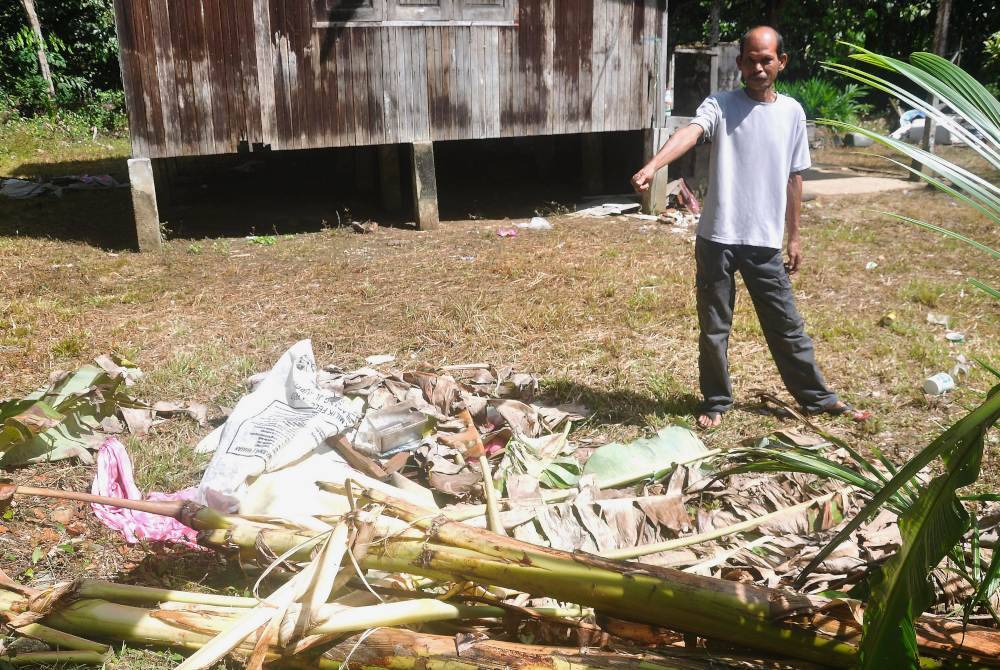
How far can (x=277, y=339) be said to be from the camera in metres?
5.77

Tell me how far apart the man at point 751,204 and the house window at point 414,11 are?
17.2 ft

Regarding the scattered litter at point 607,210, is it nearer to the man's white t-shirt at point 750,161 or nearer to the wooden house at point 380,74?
the wooden house at point 380,74

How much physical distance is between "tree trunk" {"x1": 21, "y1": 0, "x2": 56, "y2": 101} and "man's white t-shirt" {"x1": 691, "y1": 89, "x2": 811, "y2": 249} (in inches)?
601

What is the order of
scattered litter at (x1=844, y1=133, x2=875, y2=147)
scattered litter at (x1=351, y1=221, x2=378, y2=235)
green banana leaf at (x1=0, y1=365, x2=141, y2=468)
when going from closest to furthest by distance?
green banana leaf at (x1=0, y1=365, x2=141, y2=468), scattered litter at (x1=351, y1=221, x2=378, y2=235), scattered litter at (x1=844, y1=133, x2=875, y2=147)

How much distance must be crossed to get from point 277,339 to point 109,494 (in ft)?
7.10

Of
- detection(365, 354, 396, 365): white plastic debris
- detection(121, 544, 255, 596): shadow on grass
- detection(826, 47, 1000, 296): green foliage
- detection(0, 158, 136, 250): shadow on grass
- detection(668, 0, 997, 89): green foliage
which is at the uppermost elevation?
detection(668, 0, 997, 89): green foliage

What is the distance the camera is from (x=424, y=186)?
932cm

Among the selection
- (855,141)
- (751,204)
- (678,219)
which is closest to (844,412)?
(751,204)

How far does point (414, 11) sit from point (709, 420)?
19.6 ft

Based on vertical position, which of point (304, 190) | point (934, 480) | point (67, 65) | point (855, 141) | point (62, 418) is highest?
point (67, 65)

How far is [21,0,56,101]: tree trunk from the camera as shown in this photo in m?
15.7

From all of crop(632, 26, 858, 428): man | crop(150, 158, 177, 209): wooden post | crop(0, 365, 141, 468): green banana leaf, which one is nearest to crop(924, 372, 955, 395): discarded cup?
crop(632, 26, 858, 428): man

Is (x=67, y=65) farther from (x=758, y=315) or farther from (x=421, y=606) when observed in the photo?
(x=421, y=606)

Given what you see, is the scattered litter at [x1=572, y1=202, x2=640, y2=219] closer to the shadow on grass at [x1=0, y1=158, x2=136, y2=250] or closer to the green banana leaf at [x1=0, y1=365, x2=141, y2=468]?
the shadow on grass at [x1=0, y1=158, x2=136, y2=250]
